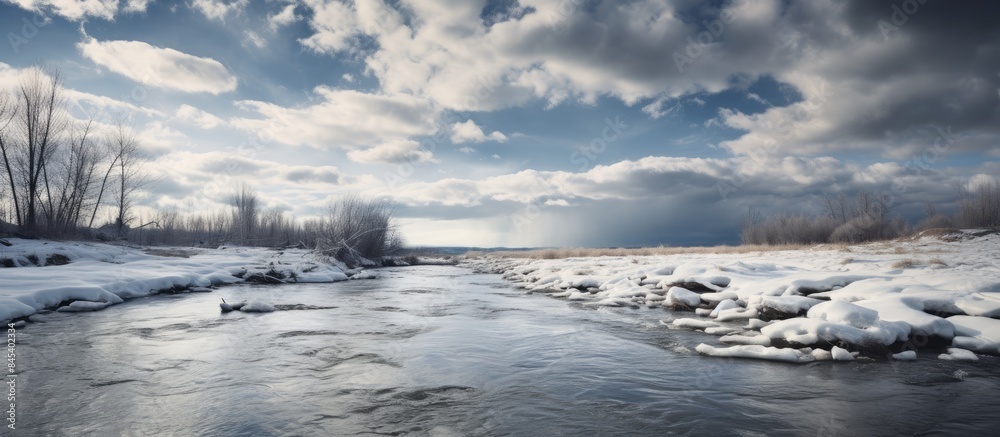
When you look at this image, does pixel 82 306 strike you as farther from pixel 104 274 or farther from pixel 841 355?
pixel 841 355

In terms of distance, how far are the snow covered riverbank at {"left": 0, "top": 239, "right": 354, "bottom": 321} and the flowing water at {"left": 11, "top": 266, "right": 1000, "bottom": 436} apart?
181 cm

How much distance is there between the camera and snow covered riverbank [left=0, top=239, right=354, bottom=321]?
937 centimetres

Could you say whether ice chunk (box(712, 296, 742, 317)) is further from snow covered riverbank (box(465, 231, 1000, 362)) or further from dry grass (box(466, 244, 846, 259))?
dry grass (box(466, 244, 846, 259))

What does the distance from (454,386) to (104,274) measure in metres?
13.8

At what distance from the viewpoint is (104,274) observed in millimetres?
12594

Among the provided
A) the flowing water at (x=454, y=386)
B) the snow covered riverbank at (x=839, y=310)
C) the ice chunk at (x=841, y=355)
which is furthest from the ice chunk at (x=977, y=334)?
the ice chunk at (x=841, y=355)

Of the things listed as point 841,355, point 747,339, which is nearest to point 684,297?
point 747,339

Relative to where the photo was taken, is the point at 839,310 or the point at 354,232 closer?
the point at 839,310

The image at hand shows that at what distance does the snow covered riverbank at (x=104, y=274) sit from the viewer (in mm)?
9370

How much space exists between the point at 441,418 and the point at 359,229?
96.5 feet

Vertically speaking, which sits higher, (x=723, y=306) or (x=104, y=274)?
(x=104, y=274)

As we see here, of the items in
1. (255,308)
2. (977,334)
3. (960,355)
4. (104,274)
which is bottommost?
(255,308)

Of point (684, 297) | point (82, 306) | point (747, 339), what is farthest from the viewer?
point (684, 297)

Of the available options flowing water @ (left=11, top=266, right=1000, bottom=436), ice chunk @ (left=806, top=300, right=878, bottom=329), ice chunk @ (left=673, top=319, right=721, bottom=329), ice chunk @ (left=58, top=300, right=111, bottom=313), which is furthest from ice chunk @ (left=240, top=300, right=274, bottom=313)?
ice chunk @ (left=806, top=300, right=878, bottom=329)
